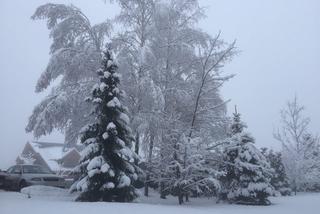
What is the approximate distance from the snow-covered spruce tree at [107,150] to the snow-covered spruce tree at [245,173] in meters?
5.94

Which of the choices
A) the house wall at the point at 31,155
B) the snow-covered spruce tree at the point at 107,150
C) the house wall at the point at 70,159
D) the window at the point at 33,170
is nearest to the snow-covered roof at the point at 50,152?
the house wall at the point at 31,155

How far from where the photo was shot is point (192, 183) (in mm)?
15219

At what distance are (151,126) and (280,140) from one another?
2254 centimetres

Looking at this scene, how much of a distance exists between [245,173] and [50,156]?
31.2 m

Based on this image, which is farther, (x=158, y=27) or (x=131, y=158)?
(x=158, y=27)

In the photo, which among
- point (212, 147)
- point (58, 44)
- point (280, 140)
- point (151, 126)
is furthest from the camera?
point (280, 140)

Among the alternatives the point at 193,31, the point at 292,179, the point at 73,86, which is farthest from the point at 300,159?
the point at 73,86

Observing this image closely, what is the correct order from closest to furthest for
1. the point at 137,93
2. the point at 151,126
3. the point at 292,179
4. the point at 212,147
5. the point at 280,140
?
the point at 212,147, the point at 151,126, the point at 137,93, the point at 292,179, the point at 280,140

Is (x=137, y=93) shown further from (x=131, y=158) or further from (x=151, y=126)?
(x=131, y=158)

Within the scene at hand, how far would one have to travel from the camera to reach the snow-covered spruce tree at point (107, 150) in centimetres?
1303

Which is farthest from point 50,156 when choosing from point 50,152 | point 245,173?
point 245,173

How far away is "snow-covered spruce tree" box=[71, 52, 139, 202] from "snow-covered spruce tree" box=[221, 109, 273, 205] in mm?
5941

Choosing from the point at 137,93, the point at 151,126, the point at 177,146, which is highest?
the point at 137,93

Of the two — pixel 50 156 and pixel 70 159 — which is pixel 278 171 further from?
pixel 50 156
